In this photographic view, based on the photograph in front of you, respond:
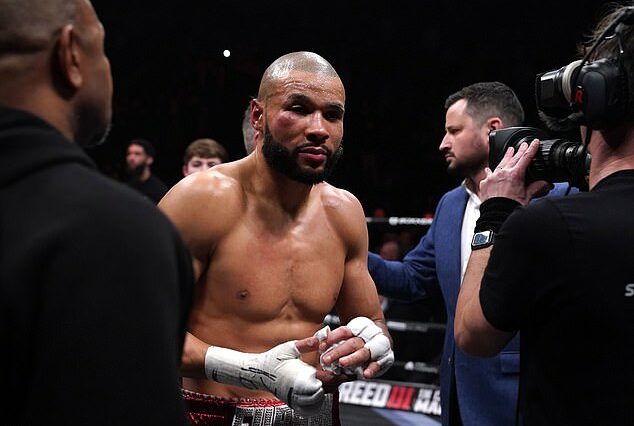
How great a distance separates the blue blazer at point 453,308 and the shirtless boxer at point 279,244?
0.50 meters

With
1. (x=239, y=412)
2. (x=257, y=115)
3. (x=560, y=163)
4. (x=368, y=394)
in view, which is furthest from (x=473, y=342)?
(x=368, y=394)

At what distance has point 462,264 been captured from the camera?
2219mm

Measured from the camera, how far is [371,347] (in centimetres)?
146

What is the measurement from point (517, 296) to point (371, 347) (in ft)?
1.58

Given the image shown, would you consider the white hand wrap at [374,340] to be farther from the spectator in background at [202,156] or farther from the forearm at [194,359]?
the spectator in background at [202,156]

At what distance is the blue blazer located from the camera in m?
2.05

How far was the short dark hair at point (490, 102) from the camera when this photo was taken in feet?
7.86

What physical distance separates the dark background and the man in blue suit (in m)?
3.56

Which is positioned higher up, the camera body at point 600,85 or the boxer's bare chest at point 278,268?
the camera body at point 600,85

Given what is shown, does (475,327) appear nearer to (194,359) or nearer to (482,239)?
(482,239)

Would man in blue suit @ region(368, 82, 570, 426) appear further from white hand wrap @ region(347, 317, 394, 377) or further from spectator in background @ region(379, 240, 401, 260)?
spectator in background @ region(379, 240, 401, 260)

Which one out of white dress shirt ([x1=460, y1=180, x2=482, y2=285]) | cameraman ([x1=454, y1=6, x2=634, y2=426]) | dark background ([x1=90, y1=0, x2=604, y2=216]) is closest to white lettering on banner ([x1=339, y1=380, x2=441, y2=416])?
white dress shirt ([x1=460, y1=180, x2=482, y2=285])

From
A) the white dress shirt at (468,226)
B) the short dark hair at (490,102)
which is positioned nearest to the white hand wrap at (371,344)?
the white dress shirt at (468,226)

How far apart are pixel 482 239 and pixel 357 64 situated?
6174mm
